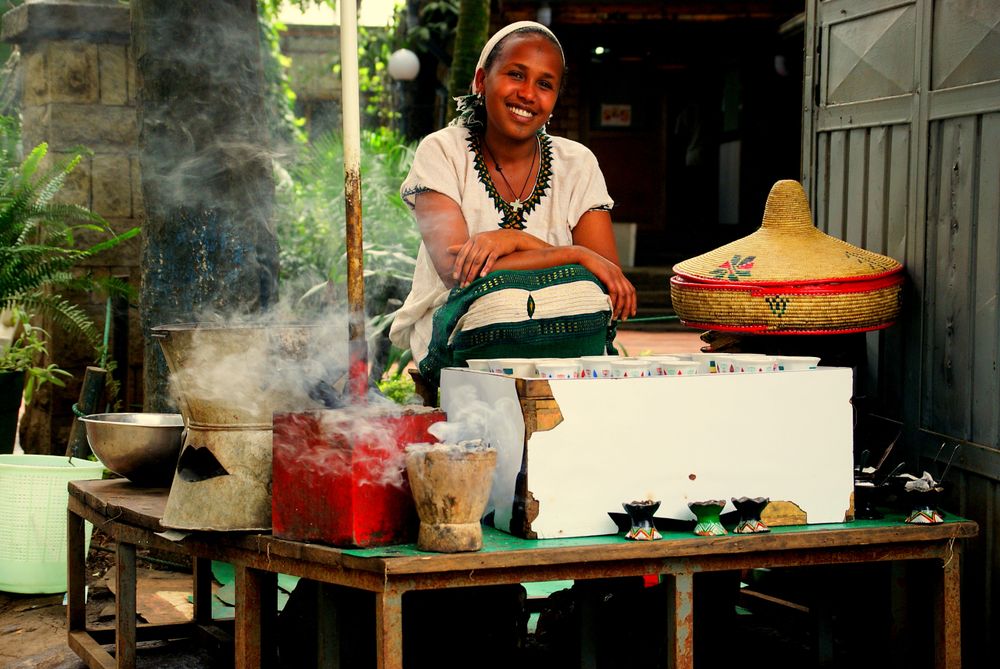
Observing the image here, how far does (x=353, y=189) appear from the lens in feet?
9.93

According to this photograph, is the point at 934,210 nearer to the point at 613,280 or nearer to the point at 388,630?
the point at 613,280

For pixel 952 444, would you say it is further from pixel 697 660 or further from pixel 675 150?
pixel 675 150

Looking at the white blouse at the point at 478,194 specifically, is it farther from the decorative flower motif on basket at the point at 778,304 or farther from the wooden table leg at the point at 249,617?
the wooden table leg at the point at 249,617

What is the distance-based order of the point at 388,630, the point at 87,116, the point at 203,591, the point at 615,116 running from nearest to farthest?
the point at 388,630, the point at 203,591, the point at 87,116, the point at 615,116

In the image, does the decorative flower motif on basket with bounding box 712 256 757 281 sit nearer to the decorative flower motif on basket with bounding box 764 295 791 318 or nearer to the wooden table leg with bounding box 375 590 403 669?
the decorative flower motif on basket with bounding box 764 295 791 318

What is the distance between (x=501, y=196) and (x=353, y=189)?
121cm

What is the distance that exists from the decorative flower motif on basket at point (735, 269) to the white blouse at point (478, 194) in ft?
1.54

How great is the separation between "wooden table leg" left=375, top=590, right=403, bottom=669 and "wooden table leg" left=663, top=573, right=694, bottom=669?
2.34ft

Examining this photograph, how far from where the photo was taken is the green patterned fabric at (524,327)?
12.3ft

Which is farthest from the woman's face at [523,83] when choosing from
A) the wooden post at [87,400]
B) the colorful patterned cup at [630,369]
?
the wooden post at [87,400]

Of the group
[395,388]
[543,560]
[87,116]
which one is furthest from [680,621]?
[87,116]

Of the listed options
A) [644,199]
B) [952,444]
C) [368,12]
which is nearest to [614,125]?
[644,199]

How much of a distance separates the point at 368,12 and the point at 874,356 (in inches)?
544

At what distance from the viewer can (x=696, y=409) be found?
3.07 m
